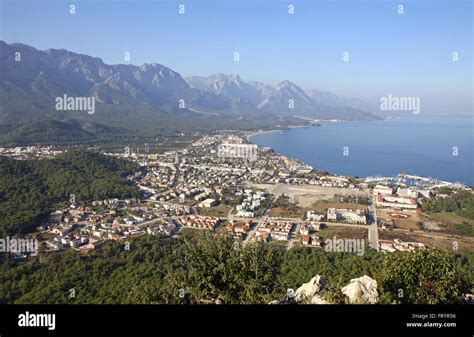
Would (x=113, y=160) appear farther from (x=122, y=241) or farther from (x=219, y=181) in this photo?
(x=122, y=241)

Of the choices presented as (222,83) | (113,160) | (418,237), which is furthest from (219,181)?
(222,83)

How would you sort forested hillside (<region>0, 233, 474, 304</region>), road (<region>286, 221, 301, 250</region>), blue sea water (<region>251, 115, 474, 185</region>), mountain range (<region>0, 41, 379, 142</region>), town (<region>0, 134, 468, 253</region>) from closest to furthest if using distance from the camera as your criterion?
1. forested hillside (<region>0, 233, 474, 304</region>)
2. road (<region>286, 221, 301, 250</region>)
3. town (<region>0, 134, 468, 253</region>)
4. blue sea water (<region>251, 115, 474, 185</region>)
5. mountain range (<region>0, 41, 379, 142</region>)

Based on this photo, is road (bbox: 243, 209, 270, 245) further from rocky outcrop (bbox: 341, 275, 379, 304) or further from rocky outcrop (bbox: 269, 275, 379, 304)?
rocky outcrop (bbox: 341, 275, 379, 304)

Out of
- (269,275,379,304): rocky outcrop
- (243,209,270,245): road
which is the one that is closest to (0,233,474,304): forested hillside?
(269,275,379,304): rocky outcrop

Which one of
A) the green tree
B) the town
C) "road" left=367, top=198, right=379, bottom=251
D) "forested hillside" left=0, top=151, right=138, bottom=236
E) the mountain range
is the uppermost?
the mountain range

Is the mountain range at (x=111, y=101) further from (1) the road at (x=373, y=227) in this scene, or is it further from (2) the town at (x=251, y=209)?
(1) the road at (x=373, y=227)

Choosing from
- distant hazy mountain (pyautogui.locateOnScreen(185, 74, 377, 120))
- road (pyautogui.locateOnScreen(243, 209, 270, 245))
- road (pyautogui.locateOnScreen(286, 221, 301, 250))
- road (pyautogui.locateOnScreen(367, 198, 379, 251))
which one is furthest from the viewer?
distant hazy mountain (pyautogui.locateOnScreen(185, 74, 377, 120))

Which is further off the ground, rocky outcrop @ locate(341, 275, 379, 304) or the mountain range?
the mountain range
